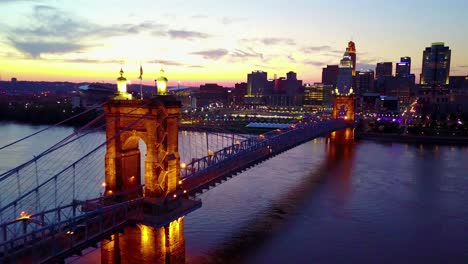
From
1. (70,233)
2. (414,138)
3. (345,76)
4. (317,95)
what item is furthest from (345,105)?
(317,95)

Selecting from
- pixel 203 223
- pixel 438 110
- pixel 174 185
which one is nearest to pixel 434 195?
pixel 203 223

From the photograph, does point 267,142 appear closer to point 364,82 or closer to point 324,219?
point 324,219

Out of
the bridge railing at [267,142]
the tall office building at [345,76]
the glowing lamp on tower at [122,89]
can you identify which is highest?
the tall office building at [345,76]

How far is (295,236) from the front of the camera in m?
17.6

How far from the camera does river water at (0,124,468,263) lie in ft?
50.5

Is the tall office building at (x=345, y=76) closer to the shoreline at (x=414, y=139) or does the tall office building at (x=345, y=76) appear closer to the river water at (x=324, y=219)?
the shoreline at (x=414, y=139)

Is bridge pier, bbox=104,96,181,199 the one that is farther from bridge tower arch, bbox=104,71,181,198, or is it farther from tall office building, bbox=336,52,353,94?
tall office building, bbox=336,52,353,94

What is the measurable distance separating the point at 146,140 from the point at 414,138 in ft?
162

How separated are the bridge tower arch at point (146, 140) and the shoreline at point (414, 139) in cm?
4604

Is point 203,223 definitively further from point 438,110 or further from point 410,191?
point 438,110

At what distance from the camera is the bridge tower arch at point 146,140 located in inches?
480

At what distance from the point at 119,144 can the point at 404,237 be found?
12628 millimetres

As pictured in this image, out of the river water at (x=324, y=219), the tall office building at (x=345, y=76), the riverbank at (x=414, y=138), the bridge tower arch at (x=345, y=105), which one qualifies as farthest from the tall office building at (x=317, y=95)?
the river water at (x=324, y=219)

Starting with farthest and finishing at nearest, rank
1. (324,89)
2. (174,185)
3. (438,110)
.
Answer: (324,89) < (438,110) < (174,185)
